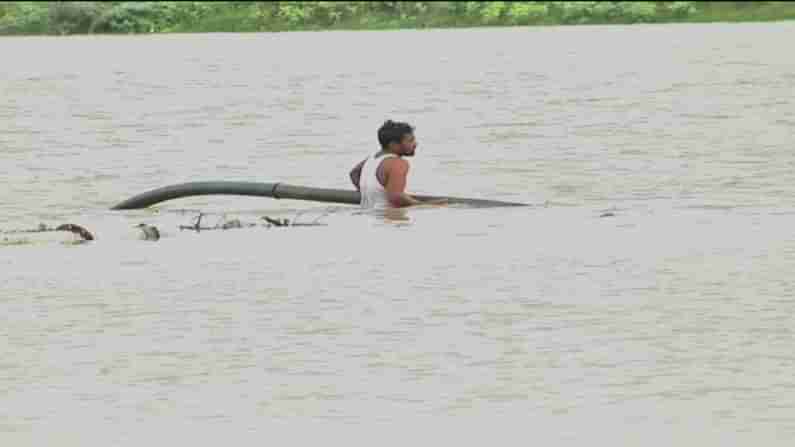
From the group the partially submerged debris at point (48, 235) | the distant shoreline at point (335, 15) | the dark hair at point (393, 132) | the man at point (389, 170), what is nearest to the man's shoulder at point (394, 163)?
the man at point (389, 170)

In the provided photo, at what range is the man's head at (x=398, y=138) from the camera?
1834 centimetres

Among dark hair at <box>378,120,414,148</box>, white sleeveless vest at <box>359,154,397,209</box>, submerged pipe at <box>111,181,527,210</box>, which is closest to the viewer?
dark hair at <box>378,120,414,148</box>

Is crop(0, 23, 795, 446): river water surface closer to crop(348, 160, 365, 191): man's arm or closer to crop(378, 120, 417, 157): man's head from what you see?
crop(348, 160, 365, 191): man's arm

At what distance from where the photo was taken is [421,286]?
14.7 m

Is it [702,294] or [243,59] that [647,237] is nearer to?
[702,294]

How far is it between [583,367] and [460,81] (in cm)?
2870

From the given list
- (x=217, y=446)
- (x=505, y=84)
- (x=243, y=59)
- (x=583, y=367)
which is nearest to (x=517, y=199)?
(x=583, y=367)

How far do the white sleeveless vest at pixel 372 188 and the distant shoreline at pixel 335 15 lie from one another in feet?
103

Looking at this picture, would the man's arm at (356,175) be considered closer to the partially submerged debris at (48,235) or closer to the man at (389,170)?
the man at (389,170)

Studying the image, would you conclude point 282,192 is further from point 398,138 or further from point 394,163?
point 398,138

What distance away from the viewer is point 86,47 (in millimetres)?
50031

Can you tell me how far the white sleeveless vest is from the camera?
18.6 meters

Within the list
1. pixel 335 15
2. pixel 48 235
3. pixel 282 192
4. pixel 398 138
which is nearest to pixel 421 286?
pixel 48 235

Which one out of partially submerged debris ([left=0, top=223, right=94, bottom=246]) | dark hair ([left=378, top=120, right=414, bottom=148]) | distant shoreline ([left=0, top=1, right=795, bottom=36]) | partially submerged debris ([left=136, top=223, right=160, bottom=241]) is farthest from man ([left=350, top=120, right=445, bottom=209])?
distant shoreline ([left=0, top=1, right=795, bottom=36])
